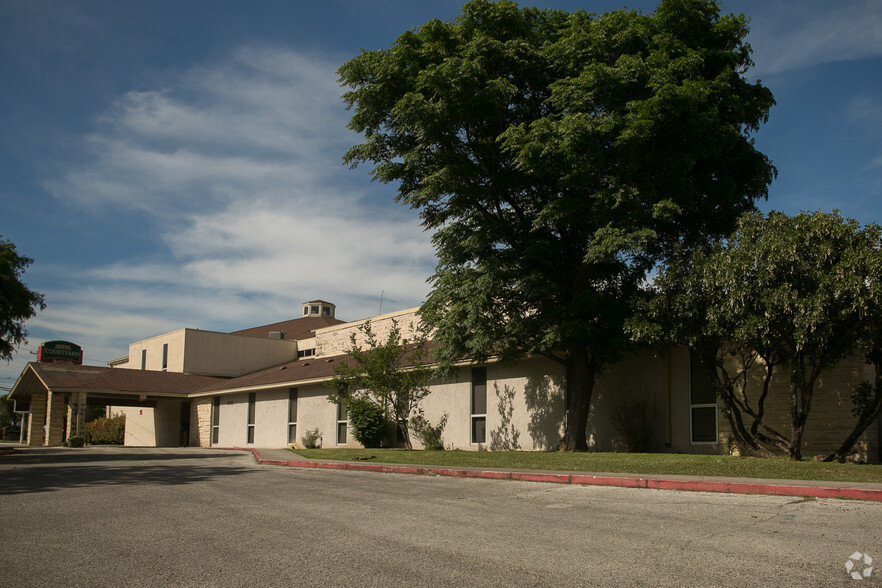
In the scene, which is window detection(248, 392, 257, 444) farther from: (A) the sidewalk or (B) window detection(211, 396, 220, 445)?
(A) the sidewalk

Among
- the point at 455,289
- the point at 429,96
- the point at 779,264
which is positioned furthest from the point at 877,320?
the point at 429,96

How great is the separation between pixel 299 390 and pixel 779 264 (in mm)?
22802

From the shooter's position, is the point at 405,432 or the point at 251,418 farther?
the point at 251,418

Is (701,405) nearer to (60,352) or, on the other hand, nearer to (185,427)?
(185,427)

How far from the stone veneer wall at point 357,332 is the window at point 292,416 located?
3538 mm

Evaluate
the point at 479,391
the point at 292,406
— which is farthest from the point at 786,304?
the point at 292,406

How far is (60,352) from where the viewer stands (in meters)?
49.3

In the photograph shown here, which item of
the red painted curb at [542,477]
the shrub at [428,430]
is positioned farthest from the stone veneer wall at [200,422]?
the red painted curb at [542,477]

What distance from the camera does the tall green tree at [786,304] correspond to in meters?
11.8

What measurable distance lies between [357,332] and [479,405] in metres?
13.9

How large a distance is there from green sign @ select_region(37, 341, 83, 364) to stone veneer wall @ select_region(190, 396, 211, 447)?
13988mm

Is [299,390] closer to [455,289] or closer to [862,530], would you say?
[455,289]

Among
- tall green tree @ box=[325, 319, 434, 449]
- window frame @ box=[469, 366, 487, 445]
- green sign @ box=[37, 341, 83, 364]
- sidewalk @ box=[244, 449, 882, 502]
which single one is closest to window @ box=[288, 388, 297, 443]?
tall green tree @ box=[325, 319, 434, 449]

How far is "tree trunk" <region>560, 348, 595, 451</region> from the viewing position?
18344 mm
